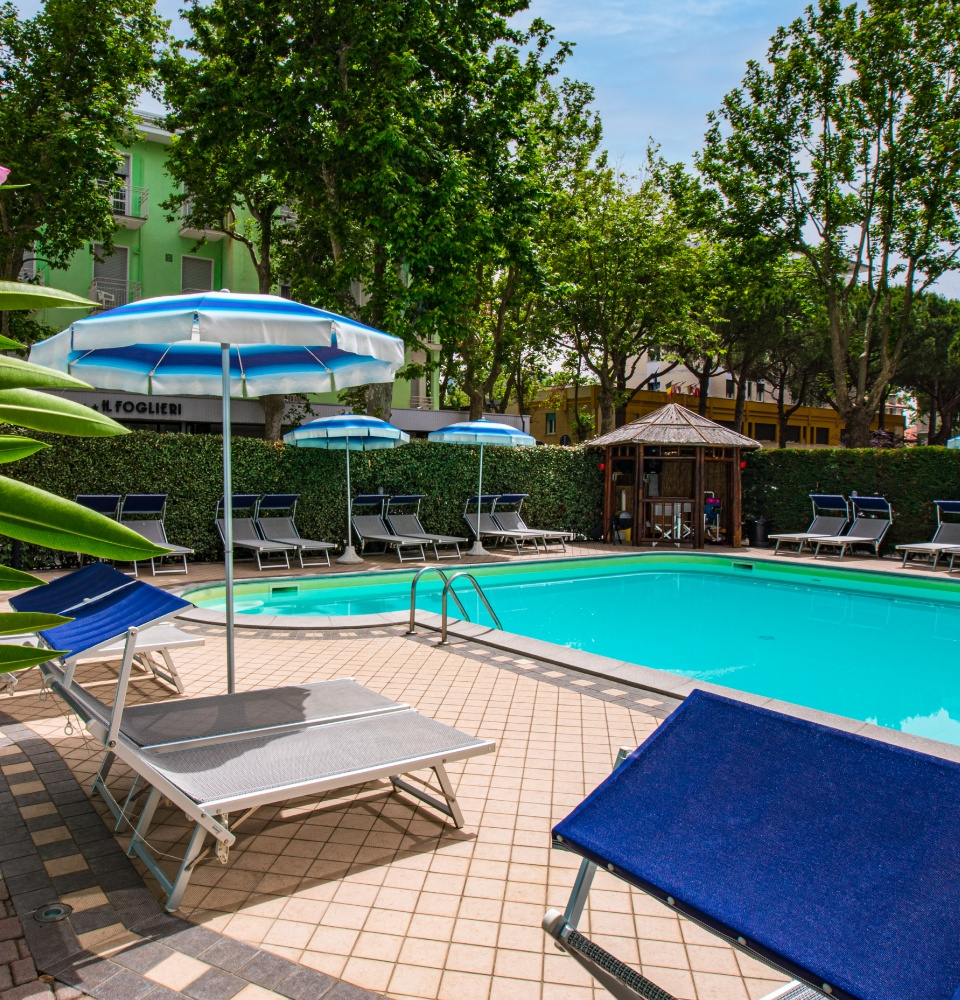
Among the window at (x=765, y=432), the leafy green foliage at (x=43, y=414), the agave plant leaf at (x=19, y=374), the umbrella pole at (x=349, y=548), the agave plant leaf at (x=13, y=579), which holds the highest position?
the window at (x=765, y=432)

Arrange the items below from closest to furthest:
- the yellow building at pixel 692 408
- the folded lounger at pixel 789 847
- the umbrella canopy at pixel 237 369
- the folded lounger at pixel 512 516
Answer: the folded lounger at pixel 789 847
the umbrella canopy at pixel 237 369
the folded lounger at pixel 512 516
the yellow building at pixel 692 408

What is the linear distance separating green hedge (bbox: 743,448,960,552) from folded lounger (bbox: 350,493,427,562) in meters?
8.92

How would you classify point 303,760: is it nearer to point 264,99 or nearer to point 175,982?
point 175,982

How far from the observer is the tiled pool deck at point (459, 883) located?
2.47 metres

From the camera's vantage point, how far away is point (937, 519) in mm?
16031

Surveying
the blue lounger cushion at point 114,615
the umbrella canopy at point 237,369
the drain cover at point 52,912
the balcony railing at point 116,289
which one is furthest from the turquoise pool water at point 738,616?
the balcony railing at point 116,289

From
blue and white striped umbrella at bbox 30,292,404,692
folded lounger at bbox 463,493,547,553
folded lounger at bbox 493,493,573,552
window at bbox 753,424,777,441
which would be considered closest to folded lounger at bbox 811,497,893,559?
folded lounger at bbox 493,493,573,552

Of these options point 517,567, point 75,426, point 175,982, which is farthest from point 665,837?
point 517,567

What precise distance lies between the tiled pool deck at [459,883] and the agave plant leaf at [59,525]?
2125 millimetres

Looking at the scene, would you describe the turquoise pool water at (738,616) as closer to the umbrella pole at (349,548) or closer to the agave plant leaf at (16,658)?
the umbrella pole at (349,548)

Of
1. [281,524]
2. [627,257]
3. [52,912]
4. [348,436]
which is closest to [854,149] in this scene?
[627,257]

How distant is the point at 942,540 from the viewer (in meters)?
15.2

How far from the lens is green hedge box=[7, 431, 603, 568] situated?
12.0 m

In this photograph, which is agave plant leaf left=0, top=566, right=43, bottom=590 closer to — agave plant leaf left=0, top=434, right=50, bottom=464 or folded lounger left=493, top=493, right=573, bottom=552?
agave plant leaf left=0, top=434, right=50, bottom=464
